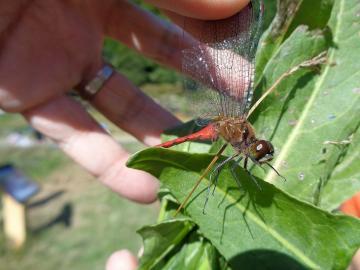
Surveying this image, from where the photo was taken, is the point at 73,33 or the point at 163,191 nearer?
the point at 163,191

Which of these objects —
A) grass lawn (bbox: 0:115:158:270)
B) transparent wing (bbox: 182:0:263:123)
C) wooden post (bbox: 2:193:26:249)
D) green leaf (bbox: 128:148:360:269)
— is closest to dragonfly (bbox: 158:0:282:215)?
transparent wing (bbox: 182:0:263:123)

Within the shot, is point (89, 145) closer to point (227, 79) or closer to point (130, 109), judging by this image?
point (130, 109)

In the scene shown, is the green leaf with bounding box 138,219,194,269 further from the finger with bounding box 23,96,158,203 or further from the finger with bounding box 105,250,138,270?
the finger with bounding box 23,96,158,203

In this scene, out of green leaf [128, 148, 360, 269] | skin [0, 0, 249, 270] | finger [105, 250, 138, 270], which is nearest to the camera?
green leaf [128, 148, 360, 269]

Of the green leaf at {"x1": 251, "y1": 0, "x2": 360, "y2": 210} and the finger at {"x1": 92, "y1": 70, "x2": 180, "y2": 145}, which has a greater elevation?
the green leaf at {"x1": 251, "y1": 0, "x2": 360, "y2": 210}

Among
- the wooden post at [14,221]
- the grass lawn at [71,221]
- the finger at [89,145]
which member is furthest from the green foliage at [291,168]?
the wooden post at [14,221]

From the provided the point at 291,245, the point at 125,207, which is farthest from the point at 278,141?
the point at 125,207

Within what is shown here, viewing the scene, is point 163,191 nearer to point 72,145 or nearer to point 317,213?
point 317,213
